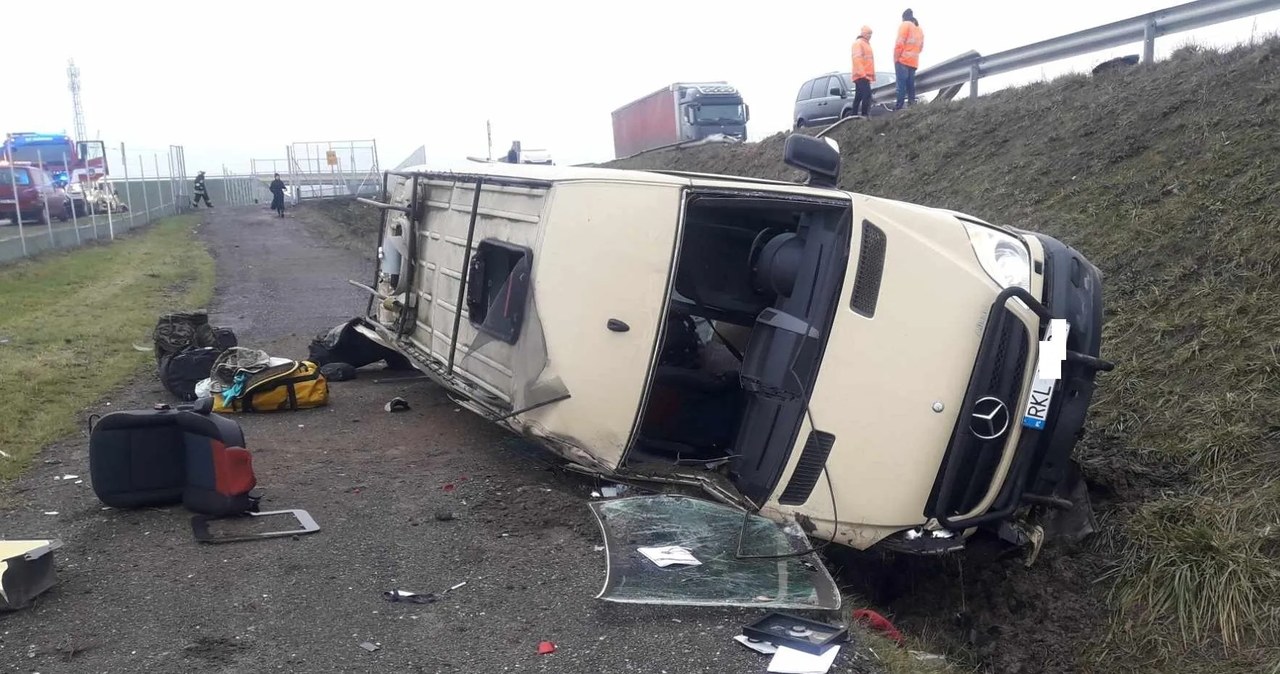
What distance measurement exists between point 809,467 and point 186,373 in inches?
217

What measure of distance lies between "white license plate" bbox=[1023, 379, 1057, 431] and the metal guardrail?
21.0 ft

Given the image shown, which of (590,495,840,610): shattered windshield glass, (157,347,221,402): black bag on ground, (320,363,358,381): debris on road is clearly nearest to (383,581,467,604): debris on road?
(590,495,840,610): shattered windshield glass

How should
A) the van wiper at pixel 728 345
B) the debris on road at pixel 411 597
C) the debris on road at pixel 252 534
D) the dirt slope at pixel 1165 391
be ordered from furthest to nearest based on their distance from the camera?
the van wiper at pixel 728 345
the debris on road at pixel 252 534
the dirt slope at pixel 1165 391
the debris on road at pixel 411 597

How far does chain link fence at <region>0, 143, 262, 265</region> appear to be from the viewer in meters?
17.6

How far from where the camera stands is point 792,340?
4410 mm

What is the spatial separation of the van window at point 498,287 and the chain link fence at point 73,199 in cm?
1281

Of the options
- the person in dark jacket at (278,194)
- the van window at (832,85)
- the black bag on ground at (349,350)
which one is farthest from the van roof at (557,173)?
the person in dark jacket at (278,194)

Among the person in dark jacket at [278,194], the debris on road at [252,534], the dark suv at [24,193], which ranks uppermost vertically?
the debris on road at [252,534]

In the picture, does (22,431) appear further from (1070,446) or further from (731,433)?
(1070,446)

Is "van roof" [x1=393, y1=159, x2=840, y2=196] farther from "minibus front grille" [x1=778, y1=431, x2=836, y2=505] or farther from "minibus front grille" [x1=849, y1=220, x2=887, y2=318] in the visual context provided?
"minibus front grille" [x1=778, y1=431, x2=836, y2=505]

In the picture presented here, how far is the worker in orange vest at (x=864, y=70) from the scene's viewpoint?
48.9 feet

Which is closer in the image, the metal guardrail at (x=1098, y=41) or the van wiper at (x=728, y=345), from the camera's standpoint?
the van wiper at (x=728, y=345)

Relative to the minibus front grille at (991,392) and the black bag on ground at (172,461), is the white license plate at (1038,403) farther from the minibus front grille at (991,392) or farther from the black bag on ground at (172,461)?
the black bag on ground at (172,461)

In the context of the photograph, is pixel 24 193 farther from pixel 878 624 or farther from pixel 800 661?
pixel 800 661
